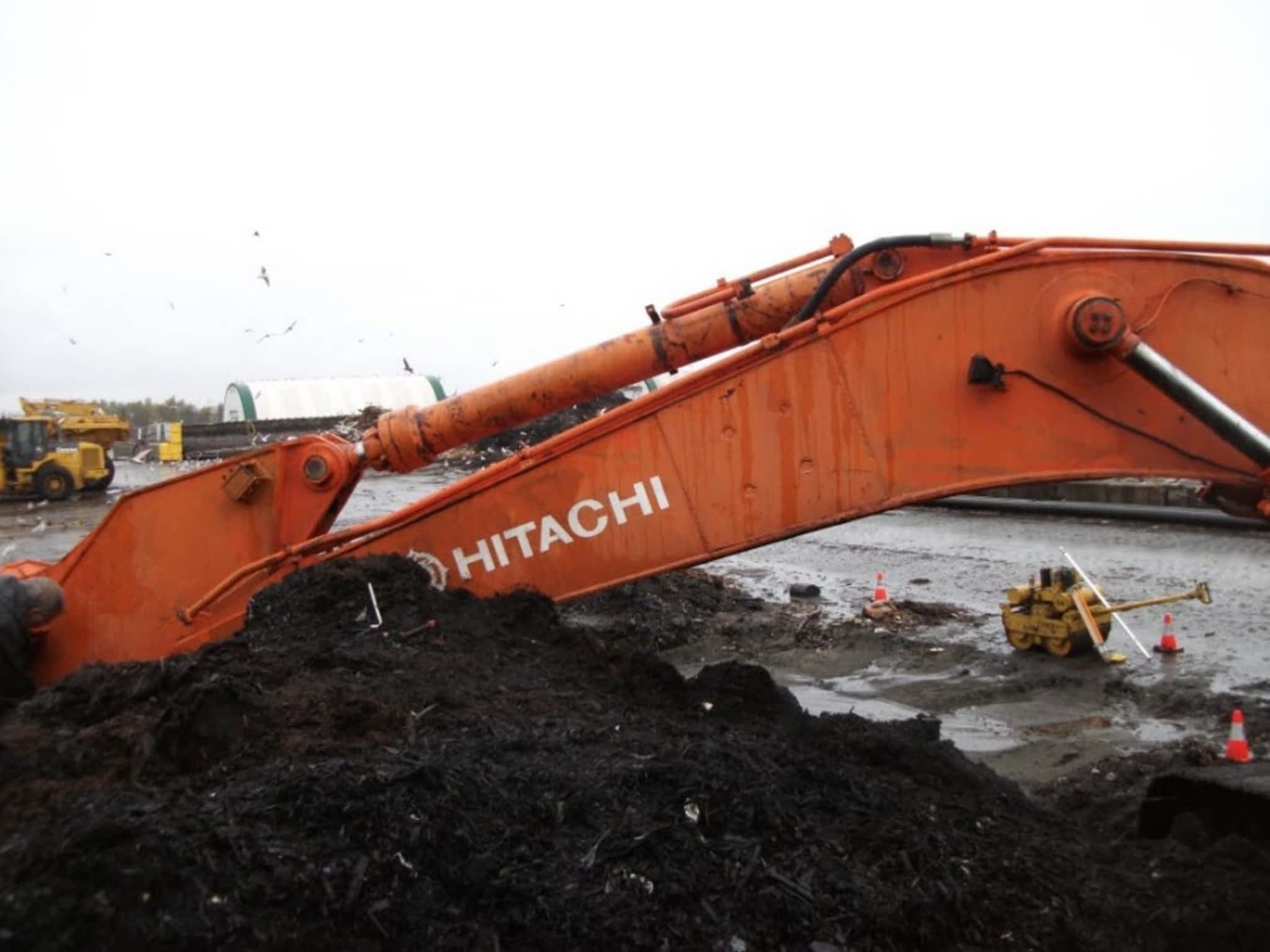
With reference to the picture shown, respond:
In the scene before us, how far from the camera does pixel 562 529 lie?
5.16 meters

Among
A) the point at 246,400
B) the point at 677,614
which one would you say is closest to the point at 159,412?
the point at 246,400

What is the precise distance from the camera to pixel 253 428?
138 ft

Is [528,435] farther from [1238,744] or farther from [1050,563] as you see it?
[1238,744]

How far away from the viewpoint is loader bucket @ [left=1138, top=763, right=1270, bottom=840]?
12.1ft

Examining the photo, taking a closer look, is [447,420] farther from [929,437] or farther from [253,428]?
[253,428]

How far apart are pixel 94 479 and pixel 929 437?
30.1 meters

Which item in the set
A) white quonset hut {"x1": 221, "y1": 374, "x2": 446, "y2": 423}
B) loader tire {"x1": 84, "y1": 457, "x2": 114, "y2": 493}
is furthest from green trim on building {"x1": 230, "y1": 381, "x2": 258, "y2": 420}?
loader tire {"x1": 84, "y1": 457, "x2": 114, "y2": 493}

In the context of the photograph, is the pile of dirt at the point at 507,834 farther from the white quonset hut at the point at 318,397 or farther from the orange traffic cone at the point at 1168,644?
the white quonset hut at the point at 318,397

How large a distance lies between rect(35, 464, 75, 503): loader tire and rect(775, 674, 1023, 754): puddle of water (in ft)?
88.7

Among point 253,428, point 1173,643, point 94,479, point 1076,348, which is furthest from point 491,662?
point 253,428

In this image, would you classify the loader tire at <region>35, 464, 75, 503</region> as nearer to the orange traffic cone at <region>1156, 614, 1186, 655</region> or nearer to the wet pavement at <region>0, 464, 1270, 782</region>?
the wet pavement at <region>0, 464, 1270, 782</region>

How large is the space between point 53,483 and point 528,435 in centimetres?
1314

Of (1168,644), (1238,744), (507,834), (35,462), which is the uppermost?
(35,462)

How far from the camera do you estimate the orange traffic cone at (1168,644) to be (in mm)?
7289
